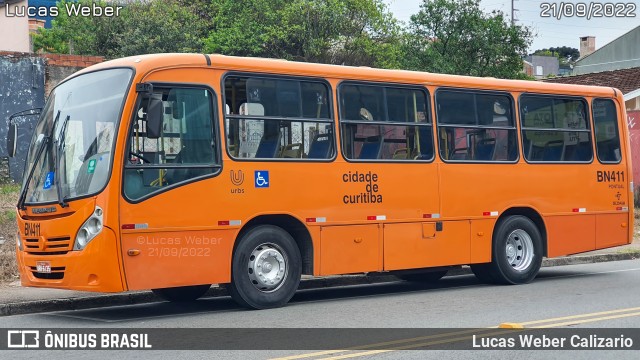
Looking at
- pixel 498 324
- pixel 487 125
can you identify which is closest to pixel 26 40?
pixel 487 125

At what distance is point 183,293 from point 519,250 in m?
5.34

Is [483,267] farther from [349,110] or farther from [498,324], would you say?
[498,324]

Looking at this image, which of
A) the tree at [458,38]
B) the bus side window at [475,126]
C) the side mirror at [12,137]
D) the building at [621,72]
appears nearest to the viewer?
the side mirror at [12,137]

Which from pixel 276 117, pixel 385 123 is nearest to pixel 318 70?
pixel 276 117

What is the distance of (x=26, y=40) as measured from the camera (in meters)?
45.8

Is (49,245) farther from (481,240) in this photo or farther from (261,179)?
(481,240)

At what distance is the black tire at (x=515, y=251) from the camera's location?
14297 mm

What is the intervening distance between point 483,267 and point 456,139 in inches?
82.4

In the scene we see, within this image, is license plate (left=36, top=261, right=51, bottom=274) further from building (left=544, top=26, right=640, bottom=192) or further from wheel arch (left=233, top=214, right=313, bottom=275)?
building (left=544, top=26, right=640, bottom=192)

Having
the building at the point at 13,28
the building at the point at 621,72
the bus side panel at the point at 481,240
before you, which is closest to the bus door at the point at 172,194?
the bus side panel at the point at 481,240

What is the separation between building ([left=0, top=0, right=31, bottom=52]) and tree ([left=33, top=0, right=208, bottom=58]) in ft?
6.60

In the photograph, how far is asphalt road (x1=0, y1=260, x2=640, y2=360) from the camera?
327 inches

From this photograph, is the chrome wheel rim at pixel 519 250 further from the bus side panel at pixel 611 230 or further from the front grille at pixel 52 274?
the front grille at pixel 52 274

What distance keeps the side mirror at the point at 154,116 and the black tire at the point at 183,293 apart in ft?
8.94
